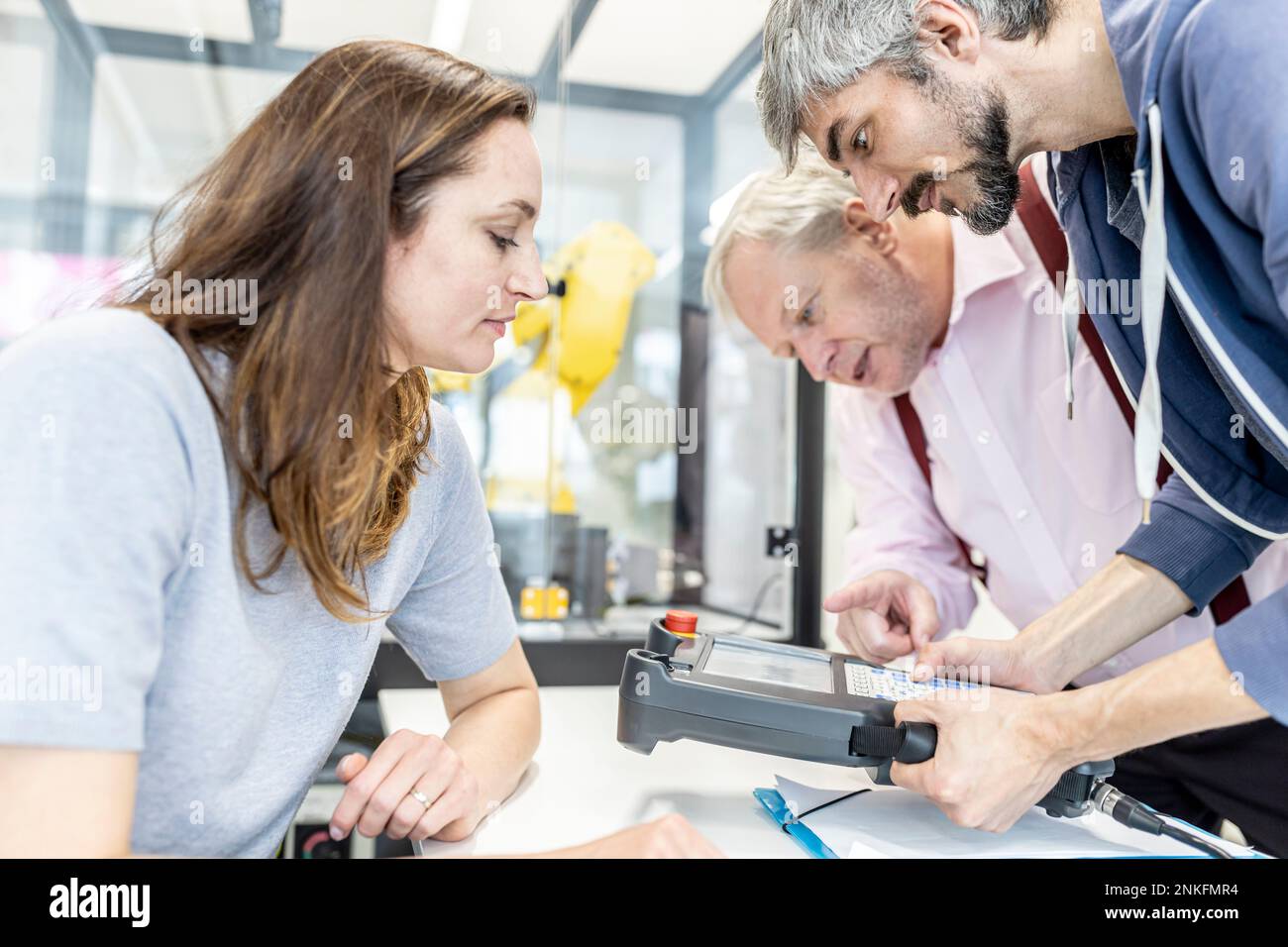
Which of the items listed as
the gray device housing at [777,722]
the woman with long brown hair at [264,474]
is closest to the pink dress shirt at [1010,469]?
the gray device housing at [777,722]

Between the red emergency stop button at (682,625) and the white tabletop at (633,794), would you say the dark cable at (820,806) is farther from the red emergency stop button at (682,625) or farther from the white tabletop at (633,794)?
the red emergency stop button at (682,625)

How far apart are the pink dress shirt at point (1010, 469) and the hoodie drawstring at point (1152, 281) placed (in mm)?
424

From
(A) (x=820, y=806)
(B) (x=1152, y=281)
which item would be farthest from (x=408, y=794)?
(B) (x=1152, y=281)

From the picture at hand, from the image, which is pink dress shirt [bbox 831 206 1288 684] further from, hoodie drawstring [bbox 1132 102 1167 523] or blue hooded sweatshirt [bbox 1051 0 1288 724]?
hoodie drawstring [bbox 1132 102 1167 523]

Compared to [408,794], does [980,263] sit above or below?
above

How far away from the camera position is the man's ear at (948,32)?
0.88 metres

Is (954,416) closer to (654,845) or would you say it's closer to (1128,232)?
(1128,232)

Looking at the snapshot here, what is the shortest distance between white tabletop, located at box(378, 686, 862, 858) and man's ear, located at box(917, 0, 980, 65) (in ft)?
2.28

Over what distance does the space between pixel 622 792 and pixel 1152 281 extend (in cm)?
65

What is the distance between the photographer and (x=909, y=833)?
0.79 m

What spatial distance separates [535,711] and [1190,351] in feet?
2.41

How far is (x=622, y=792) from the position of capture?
949 mm
